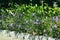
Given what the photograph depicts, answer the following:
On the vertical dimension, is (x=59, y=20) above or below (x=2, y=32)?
above

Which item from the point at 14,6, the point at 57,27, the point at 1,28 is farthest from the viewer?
the point at 14,6

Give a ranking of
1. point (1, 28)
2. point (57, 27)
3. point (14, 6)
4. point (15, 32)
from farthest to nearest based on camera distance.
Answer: point (14, 6), point (1, 28), point (15, 32), point (57, 27)

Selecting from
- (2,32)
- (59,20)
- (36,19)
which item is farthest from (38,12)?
(2,32)

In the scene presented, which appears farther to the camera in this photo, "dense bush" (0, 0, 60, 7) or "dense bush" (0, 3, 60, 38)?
"dense bush" (0, 0, 60, 7)

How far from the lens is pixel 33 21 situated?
7812 mm

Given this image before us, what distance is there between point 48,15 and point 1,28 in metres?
1.64

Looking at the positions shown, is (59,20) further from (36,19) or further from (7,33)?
(7,33)

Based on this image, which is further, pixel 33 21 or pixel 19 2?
pixel 19 2

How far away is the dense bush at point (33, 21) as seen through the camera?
7.44 metres

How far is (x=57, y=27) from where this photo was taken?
736 cm

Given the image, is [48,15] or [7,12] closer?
[48,15]

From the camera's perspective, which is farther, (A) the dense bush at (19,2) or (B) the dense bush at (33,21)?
(A) the dense bush at (19,2)

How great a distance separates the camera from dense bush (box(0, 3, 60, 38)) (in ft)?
24.4

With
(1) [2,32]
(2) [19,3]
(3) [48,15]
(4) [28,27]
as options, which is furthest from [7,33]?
(2) [19,3]
